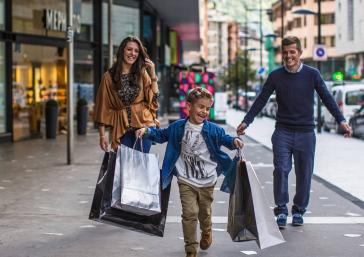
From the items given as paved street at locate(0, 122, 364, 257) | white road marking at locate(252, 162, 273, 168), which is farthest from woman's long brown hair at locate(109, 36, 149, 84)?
white road marking at locate(252, 162, 273, 168)

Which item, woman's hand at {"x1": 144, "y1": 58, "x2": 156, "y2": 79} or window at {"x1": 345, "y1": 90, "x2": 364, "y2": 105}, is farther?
window at {"x1": 345, "y1": 90, "x2": 364, "y2": 105}

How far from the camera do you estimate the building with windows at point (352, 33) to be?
68.0 meters

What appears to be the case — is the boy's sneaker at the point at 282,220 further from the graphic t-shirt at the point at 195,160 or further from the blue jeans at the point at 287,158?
the graphic t-shirt at the point at 195,160

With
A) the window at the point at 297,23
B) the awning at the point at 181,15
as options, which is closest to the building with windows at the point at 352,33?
the awning at the point at 181,15

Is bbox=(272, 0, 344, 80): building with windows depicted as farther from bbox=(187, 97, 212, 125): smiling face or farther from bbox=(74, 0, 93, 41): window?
bbox=(187, 97, 212, 125): smiling face

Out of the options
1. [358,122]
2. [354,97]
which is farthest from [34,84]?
[354,97]

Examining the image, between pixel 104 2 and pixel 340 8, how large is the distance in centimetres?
5290

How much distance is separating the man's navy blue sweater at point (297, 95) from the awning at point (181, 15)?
25.7 metres

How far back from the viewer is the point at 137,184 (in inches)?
259

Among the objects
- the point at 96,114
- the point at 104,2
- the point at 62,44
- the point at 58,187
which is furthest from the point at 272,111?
the point at 96,114

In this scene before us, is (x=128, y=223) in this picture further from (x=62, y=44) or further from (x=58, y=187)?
(x=62, y=44)

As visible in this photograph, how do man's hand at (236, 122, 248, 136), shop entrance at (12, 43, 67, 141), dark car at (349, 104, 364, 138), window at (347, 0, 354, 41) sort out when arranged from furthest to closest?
window at (347, 0, 354, 41)
dark car at (349, 104, 364, 138)
shop entrance at (12, 43, 67, 141)
man's hand at (236, 122, 248, 136)

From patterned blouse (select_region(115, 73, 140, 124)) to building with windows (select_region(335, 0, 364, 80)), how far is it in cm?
6063

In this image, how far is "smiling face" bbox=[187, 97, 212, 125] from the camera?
244 inches
